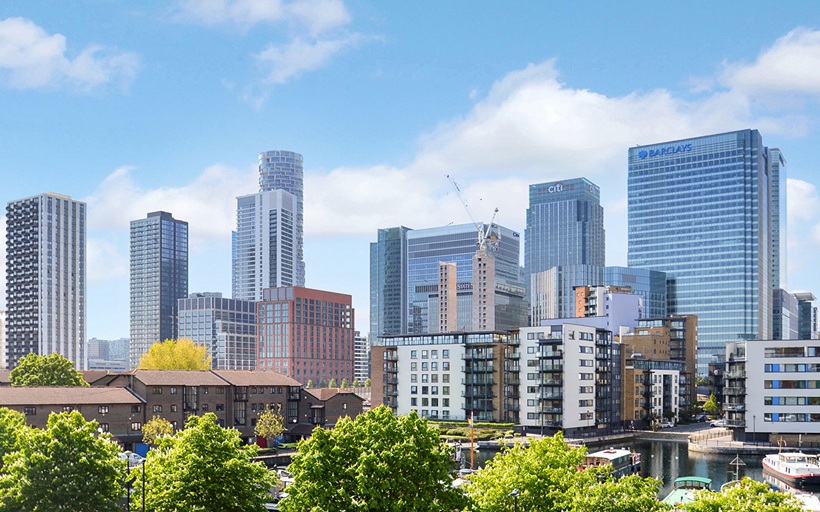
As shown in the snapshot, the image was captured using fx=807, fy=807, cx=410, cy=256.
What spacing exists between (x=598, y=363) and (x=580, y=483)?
351 ft

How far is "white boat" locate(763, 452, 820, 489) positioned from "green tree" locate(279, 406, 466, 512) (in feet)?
216

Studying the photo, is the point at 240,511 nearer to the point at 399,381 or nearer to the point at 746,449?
the point at 746,449

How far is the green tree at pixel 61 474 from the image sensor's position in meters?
52.6

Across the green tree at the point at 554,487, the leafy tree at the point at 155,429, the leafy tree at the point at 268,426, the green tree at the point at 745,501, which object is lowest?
the leafy tree at the point at 268,426

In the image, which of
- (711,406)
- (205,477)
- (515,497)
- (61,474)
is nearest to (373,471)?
(515,497)

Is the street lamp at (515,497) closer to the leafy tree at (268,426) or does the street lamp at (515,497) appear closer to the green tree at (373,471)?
the green tree at (373,471)

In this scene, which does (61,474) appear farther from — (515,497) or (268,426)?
(268,426)

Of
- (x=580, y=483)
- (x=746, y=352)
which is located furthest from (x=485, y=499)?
(x=746, y=352)

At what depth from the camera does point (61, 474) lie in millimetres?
52938

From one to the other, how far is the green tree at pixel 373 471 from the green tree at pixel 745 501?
1403 cm

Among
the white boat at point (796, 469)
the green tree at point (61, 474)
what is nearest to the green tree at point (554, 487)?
the green tree at point (61, 474)

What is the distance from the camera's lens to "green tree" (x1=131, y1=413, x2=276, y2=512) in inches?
2053

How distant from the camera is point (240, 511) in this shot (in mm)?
52781

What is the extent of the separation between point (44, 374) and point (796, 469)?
116451mm
